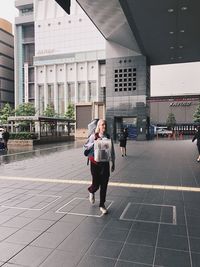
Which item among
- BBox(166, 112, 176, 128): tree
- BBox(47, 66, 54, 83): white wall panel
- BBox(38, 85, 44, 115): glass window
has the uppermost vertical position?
BBox(47, 66, 54, 83): white wall panel

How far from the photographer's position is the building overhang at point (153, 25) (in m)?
17.6

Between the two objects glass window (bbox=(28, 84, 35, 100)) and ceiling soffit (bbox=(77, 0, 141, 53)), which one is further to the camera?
glass window (bbox=(28, 84, 35, 100))

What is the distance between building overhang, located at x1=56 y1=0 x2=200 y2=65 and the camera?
1762 cm

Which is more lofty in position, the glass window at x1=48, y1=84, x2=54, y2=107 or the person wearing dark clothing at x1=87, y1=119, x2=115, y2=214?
the glass window at x1=48, y1=84, x2=54, y2=107

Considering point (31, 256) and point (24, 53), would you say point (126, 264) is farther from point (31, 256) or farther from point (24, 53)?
point (24, 53)

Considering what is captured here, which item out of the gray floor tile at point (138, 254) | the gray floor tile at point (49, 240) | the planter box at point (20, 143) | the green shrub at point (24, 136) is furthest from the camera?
the green shrub at point (24, 136)

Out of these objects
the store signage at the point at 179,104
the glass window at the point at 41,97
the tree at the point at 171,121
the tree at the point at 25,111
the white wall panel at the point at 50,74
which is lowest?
the tree at the point at 171,121

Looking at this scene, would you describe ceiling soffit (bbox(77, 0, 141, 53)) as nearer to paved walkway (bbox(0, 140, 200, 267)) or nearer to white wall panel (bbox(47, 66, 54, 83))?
paved walkway (bbox(0, 140, 200, 267))

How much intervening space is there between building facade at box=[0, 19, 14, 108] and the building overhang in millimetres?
56626

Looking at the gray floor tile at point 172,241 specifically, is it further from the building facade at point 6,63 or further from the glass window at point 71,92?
the building facade at point 6,63

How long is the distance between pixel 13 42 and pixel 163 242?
91099 mm

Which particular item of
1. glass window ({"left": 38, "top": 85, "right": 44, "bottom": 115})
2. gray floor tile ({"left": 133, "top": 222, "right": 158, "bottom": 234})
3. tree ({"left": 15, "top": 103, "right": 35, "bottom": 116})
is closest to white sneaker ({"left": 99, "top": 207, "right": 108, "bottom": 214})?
gray floor tile ({"left": 133, "top": 222, "right": 158, "bottom": 234})

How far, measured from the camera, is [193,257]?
325cm

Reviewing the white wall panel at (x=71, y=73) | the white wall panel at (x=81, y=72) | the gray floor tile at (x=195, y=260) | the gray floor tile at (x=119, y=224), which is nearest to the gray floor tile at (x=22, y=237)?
the gray floor tile at (x=119, y=224)
